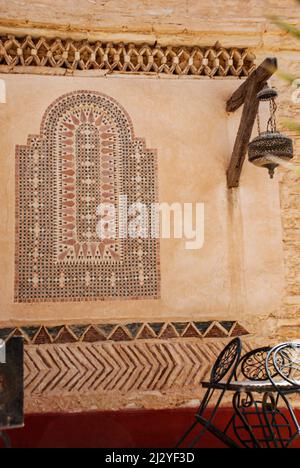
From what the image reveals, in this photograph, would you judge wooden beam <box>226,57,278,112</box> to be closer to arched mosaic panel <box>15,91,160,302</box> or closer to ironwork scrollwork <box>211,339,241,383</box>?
arched mosaic panel <box>15,91,160,302</box>

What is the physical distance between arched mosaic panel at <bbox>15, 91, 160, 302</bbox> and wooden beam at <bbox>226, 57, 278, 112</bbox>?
0.85m

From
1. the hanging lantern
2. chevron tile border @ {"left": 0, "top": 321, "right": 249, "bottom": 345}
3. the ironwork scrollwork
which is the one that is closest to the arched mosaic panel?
chevron tile border @ {"left": 0, "top": 321, "right": 249, "bottom": 345}

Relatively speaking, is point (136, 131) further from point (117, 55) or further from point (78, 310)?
point (78, 310)

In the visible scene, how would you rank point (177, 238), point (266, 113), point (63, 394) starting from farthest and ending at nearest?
point (266, 113)
point (177, 238)
point (63, 394)

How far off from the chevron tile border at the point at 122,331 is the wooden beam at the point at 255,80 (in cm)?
195

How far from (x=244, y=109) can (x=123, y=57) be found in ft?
4.13

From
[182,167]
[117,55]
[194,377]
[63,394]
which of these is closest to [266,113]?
[182,167]

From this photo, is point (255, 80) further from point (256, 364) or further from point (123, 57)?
point (256, 364)

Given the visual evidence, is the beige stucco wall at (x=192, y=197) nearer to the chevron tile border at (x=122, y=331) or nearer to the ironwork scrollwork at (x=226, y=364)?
the chevron tile border at (x=122, y=331)

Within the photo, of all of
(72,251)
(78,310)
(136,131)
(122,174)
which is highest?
(136,131)

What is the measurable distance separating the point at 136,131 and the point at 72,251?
4.04 ft

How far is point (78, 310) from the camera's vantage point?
5.20 meters

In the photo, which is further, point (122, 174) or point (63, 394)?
point (122, 174)

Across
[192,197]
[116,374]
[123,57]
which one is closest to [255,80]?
[192,197]
